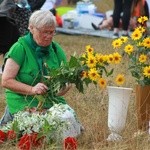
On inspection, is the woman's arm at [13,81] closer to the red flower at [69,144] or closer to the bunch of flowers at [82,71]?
the bunch of flowers at [82,71]

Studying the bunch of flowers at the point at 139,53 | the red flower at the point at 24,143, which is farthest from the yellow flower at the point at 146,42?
the red flower at the point at 24,143

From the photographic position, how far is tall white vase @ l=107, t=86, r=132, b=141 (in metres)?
4.17

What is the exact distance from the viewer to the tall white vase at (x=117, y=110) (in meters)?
4.17

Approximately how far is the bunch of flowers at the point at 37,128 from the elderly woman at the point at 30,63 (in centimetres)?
17

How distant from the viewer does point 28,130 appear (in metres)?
4.02

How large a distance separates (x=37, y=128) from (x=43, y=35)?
2.12 ft

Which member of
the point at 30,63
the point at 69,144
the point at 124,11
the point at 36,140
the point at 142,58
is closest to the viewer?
the point at 69,144

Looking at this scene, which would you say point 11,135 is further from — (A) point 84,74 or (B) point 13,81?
(A) point 84,74

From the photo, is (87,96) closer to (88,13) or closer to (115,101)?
(115,101)

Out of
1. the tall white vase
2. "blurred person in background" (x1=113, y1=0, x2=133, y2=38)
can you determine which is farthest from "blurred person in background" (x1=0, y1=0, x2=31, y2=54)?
"blurred person in background" (x1=113, y1=0, x2=133, y2=38)

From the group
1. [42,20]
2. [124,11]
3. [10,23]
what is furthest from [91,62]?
[124,11]

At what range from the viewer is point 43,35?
4.25m

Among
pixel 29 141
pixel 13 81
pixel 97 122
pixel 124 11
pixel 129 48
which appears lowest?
pixel 124 11

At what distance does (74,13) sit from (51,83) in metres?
10.3
